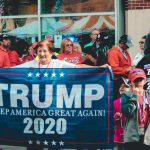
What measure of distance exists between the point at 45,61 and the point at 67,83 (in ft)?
2.15

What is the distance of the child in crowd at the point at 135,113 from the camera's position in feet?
23.2

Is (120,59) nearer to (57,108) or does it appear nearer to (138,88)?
(57,108)

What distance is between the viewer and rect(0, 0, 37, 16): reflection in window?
48.9ft

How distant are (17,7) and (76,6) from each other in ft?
5.25

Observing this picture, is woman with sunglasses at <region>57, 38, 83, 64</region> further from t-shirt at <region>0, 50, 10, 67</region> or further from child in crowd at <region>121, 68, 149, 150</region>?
child in crowd at <region>121, 68, 149, 150</region>

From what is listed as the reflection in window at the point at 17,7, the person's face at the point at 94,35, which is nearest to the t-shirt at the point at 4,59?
the person's face at the point at 94,35

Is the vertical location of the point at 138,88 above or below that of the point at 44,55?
below

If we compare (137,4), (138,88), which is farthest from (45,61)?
(137,4)

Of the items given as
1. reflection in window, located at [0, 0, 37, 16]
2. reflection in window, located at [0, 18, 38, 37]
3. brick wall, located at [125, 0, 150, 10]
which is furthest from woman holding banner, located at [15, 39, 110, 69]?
reflection in window, located at [0, 0, 37, 16]

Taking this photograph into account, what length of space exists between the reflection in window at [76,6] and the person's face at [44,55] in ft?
19.3

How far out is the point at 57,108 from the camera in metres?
Result: 7.77

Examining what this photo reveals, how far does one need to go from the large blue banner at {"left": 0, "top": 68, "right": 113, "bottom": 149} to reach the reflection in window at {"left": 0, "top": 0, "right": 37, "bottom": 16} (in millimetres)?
6946

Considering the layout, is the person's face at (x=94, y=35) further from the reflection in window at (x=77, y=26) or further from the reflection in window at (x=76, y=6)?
the reflection in window at (x=76, y=6)

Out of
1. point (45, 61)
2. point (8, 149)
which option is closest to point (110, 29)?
point (8, 149)
